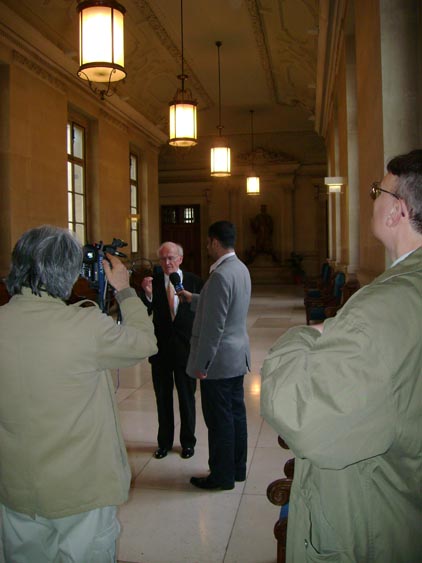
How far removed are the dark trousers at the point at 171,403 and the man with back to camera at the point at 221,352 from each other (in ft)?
1.87

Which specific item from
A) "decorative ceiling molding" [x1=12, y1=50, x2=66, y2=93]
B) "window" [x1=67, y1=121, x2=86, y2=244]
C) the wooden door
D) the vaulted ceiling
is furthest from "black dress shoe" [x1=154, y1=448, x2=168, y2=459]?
the wooden door

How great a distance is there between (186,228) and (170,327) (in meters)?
18.3

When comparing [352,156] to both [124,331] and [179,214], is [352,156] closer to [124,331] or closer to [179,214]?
[124,331]

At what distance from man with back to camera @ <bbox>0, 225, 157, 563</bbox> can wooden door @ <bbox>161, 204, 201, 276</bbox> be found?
2018cm

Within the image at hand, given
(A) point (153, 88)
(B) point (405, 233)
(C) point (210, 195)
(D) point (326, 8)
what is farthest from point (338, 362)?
(C) point (210, 195)

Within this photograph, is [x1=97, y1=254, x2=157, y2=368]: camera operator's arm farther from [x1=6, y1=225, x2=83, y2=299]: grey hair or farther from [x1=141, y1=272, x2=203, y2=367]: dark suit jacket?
[x1=141, y1=272, x2=203, y2=367]: dark suit jacket

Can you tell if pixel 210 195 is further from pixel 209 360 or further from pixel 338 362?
pixel 338 362

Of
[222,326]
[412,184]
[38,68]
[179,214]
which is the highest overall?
[38,68]

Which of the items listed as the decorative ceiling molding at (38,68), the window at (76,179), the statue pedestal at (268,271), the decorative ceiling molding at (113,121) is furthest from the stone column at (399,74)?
the statue pedestal at (268,271)

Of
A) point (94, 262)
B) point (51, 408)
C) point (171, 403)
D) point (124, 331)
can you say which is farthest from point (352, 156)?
point (51, 408)

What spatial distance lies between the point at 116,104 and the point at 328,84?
4909 millimetres

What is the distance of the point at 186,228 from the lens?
2223cm

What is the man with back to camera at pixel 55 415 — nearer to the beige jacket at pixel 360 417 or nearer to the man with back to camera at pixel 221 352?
the beige jacket at pixel 360 417

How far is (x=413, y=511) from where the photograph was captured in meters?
1.28
